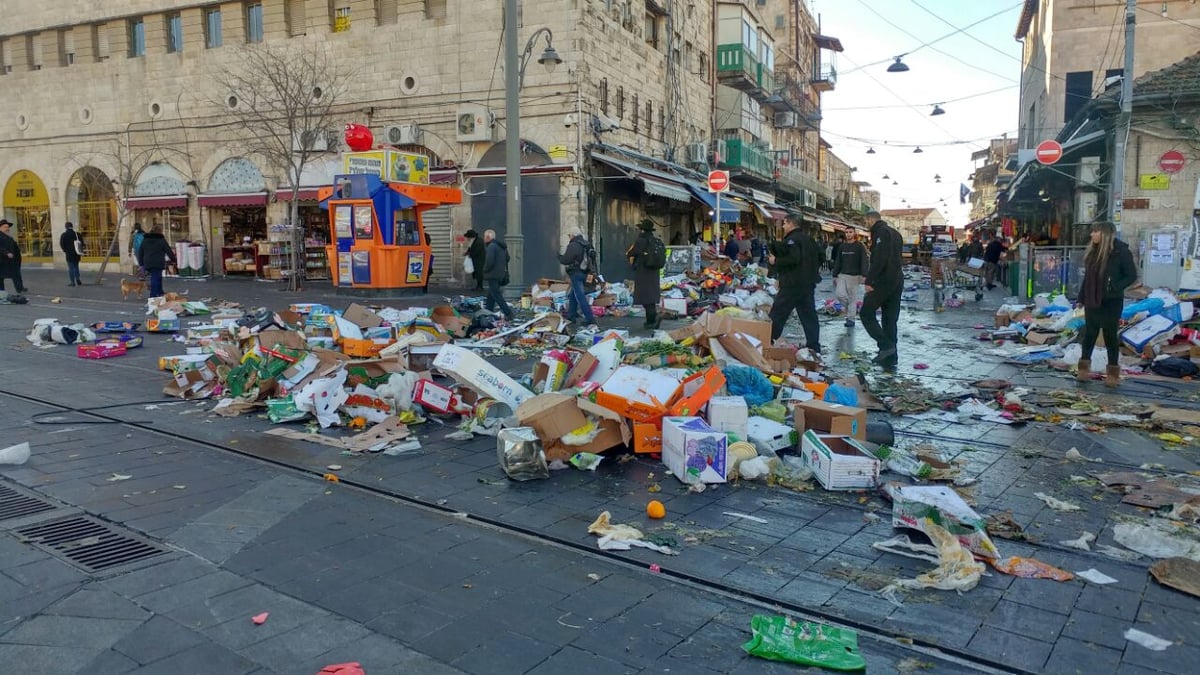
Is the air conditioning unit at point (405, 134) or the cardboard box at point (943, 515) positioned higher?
the air conditioning unit at point (405, 134)

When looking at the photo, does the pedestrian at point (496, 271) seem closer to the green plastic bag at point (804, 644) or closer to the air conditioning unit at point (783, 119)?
the green plastic bag at point (804, 644)

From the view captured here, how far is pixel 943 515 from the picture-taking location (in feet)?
13.3

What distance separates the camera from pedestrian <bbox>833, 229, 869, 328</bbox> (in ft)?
46.8

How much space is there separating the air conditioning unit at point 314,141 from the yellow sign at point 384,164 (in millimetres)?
4771

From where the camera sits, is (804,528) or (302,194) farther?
(302,194)

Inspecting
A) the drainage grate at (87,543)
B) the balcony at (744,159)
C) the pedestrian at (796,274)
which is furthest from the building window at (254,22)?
the drainage grate at (87,543)

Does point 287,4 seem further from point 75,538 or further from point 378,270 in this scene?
point 75,538

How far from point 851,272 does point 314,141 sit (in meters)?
16.8

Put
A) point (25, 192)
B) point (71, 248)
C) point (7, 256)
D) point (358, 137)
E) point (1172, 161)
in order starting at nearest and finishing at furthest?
point (7, 256) < point (1172, 161) < point (358, 137) < point (71, 248) < point (25, 192)

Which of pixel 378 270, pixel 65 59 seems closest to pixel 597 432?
pixel 378 270

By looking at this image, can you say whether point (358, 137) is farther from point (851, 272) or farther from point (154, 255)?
point (851, 272)

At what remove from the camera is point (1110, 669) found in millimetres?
2961

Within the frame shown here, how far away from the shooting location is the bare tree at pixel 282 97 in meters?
23.8

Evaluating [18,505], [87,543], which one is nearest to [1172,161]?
[87,543]
